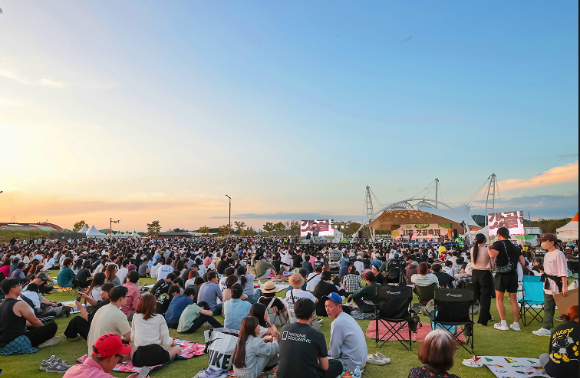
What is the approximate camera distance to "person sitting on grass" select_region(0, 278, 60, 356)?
571 centimetres

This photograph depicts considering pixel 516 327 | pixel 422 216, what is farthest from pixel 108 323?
pixel 422 216

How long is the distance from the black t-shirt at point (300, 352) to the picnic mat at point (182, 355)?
2711mm

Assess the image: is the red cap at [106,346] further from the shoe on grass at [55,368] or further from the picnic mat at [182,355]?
the shoe on grass at [55,368]

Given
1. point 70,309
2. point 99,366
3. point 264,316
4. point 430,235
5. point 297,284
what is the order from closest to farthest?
point 99,366 → point 264,316 → point 297,284 → point 70,309 → point 430,235

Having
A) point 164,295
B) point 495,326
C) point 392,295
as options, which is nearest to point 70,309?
point 164,295

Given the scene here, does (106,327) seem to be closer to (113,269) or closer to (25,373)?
(25,373)

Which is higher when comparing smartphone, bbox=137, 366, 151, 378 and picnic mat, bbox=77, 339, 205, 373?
smartphone, bbox=137, 366, 151, 378

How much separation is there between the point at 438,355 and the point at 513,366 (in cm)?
346

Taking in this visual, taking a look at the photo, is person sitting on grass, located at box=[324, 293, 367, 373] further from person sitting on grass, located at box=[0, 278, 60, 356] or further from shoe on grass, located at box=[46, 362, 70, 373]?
person sitting on grass, located at box=[0, 278, 60, 356]

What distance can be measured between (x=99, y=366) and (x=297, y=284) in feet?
16.5

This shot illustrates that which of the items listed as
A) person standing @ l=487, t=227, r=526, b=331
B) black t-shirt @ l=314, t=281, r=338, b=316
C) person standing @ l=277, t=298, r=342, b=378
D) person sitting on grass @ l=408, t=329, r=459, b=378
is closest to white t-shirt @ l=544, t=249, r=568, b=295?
person standing @ l=487, t=227, r=526, b=331

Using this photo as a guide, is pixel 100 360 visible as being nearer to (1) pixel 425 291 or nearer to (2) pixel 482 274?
(2) pixel 482 274

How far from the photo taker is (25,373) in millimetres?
5156

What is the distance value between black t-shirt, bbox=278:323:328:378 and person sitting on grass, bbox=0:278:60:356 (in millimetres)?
4741
